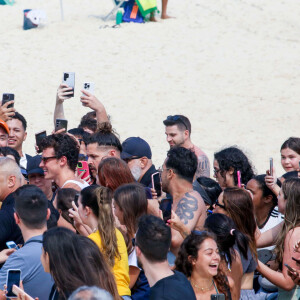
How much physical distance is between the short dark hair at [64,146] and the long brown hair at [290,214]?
2.08 metres

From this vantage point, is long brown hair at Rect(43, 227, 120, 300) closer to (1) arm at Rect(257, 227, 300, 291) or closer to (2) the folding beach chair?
(1) arm at Rect(257, 227, 300, 291)

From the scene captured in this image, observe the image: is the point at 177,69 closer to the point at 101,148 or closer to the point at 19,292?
the point at 101,148

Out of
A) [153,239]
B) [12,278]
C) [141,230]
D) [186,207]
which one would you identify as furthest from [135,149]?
[12,278]

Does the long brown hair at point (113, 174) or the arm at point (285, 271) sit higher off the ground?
the long brown hair at point (113, 174)

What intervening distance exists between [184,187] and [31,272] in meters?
1.91

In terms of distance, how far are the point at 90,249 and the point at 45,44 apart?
16006mm

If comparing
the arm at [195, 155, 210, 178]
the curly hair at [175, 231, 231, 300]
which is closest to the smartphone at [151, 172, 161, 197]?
the arm at [195, 155, 210, 178]

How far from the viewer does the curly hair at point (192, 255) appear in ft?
15.5

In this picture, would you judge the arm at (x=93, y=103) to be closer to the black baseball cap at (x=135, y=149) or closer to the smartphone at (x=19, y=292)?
the black baseball cap at (x=135, y=149)

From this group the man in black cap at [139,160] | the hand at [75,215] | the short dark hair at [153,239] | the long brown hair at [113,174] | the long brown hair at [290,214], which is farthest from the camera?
the man in black cap at [139,160]

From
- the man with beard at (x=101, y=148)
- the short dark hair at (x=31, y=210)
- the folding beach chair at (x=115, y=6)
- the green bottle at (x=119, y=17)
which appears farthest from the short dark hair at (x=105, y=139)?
the green bottle at (x=119, y=17)

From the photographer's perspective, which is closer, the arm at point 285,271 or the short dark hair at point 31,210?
the short dark hair at point 31,210

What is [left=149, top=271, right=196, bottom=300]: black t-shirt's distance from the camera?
4.11 metres

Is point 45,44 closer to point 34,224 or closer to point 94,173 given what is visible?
point 94,173
